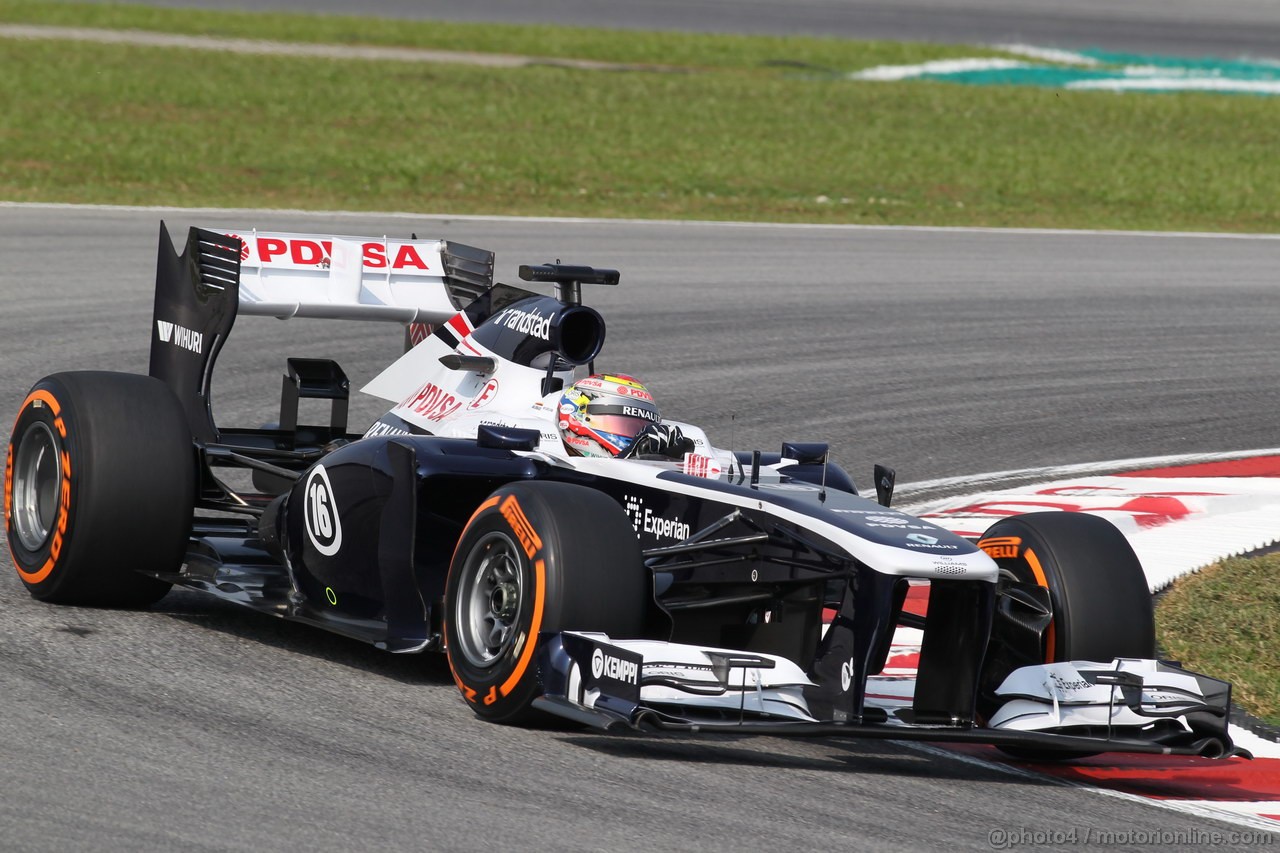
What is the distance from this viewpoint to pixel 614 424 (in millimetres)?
6828

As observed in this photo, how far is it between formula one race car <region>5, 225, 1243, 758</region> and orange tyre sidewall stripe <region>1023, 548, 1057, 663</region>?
0.03ft

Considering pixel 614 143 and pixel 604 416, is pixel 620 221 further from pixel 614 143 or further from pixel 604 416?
pixel 604 416

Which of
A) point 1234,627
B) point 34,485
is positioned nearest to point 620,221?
point 34,485

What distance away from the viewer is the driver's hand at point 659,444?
675 cm

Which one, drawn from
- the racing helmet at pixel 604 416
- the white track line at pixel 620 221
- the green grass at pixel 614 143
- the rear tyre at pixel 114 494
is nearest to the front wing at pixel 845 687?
the racing helmet at pixel 604 416

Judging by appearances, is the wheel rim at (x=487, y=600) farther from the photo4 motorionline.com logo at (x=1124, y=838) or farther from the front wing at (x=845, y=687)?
the photo4 motorionline.com logo at (x=1124, y=838)

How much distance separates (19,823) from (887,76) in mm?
30949

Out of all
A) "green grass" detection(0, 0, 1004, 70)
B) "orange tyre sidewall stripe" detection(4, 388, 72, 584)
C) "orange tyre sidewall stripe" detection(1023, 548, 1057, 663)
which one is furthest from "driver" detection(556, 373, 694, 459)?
"green grass" detection(0, 0, 1004, 70)

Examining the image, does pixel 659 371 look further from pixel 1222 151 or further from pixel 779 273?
pixel 1222 151

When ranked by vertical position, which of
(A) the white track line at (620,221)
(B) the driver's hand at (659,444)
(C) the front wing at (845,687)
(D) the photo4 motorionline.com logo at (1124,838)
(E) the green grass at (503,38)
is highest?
(E) the green grass at (503,38)

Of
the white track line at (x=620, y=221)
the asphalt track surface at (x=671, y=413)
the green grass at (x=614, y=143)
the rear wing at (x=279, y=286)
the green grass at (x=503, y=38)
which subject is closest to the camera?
the asphalt track surface at (x=671, y=413)

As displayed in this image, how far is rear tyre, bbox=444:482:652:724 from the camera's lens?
19.2 feet

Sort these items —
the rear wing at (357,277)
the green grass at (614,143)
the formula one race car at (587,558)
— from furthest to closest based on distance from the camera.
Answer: the green grass at (614,143) → the rear wing at (357,277) → the formula one race car at (587,558)

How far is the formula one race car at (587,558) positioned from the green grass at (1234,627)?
1.11 metres
